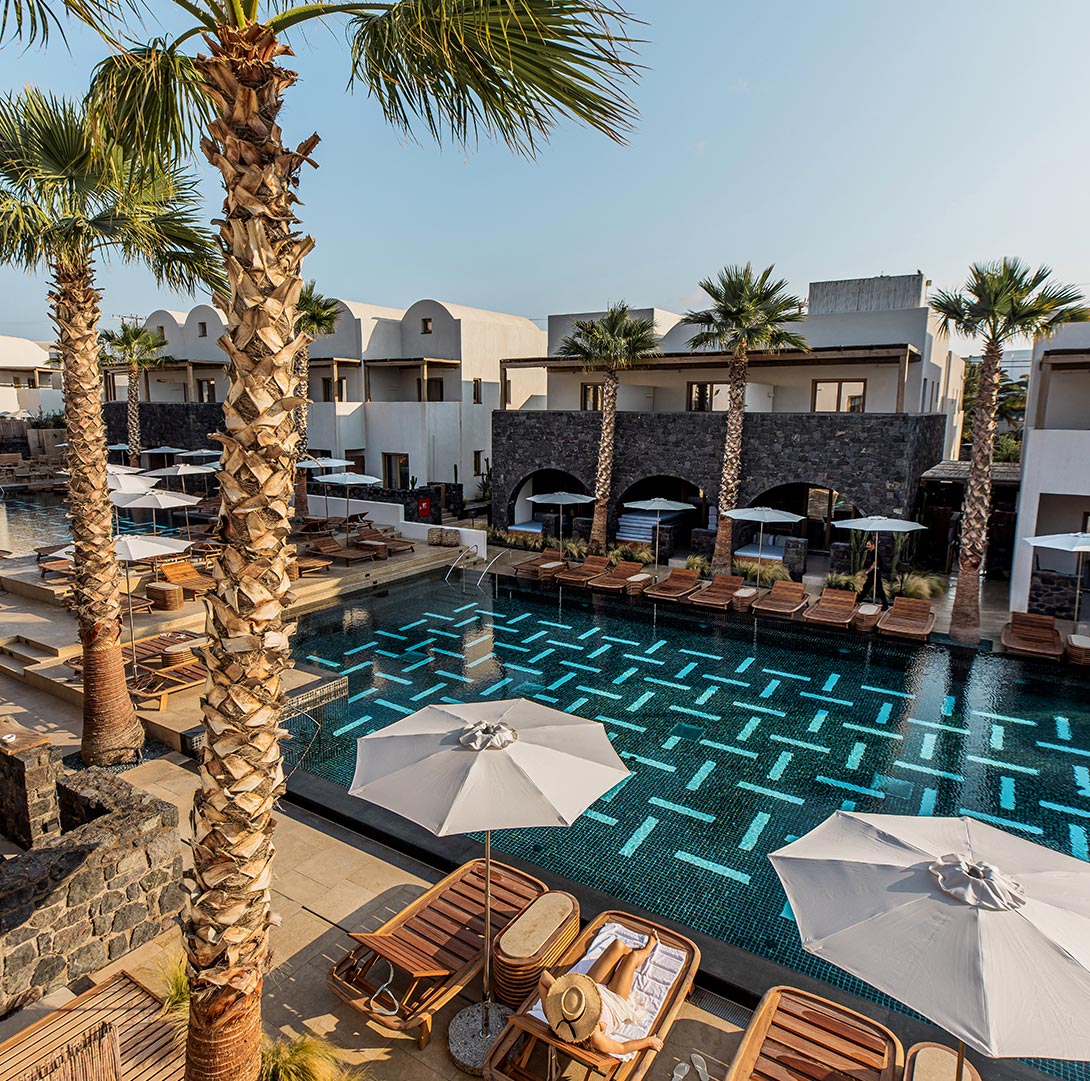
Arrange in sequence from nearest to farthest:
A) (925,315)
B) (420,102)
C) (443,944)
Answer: (420,102) < (443,944) < (925,315)

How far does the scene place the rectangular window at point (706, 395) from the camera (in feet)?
82.5

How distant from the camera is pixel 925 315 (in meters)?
21.8

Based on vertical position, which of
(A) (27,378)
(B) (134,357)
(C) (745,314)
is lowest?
(C) (745,314)

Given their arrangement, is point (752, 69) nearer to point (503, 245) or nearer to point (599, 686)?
point (503, 245)

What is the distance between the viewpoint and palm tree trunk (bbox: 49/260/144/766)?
8.36m

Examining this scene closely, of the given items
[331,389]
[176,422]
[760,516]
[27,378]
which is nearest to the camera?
[760,516]

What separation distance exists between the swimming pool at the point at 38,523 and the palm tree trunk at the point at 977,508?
2332 centimetres

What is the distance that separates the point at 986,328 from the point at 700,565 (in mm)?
8923

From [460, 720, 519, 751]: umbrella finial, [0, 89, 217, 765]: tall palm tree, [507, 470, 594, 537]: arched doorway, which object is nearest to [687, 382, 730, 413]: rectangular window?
[507, 470, 594, 537]: arched doorway

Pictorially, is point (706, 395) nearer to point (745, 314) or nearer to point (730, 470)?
point (730, 470)

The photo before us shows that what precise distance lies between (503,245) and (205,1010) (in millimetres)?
10016

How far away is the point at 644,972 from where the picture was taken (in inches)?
219

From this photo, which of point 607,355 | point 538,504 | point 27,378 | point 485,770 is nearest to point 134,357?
point 538,504

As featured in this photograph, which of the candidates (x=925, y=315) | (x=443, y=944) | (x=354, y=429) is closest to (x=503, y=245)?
(x=443, y=944)
